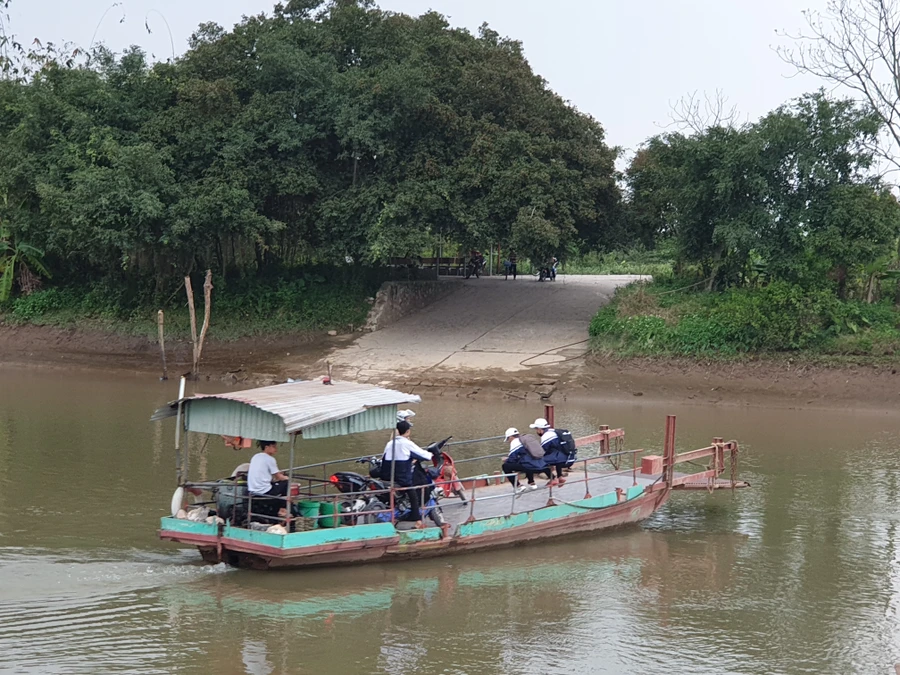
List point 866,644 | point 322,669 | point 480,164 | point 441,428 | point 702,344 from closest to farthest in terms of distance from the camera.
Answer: point 322,669 < point 866,644 < point 441,428 < point 702,344 < point 480,164

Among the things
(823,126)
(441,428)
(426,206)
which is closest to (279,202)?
(426,206)

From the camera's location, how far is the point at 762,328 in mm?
26562

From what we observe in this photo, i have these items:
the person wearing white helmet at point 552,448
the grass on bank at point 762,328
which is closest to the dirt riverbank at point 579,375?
the grass on bank at point 762,328

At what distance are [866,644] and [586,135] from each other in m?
23.4

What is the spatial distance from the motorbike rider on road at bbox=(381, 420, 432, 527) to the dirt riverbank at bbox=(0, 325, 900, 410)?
13.1 meters

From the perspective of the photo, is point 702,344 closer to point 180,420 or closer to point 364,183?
point 364,183

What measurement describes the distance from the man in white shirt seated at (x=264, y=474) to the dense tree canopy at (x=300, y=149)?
54.7 ft

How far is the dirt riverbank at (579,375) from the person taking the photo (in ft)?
82.6

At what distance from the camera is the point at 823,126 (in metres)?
27.4

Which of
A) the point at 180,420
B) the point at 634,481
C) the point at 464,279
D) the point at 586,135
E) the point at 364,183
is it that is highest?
the point at 586,135

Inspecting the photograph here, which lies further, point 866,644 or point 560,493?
point 560,493

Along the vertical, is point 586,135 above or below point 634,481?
above

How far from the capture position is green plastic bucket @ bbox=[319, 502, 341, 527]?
12.1m

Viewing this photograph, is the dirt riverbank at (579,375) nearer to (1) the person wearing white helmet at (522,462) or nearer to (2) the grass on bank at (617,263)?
(1) the person wearing white helmet at (522,462)
